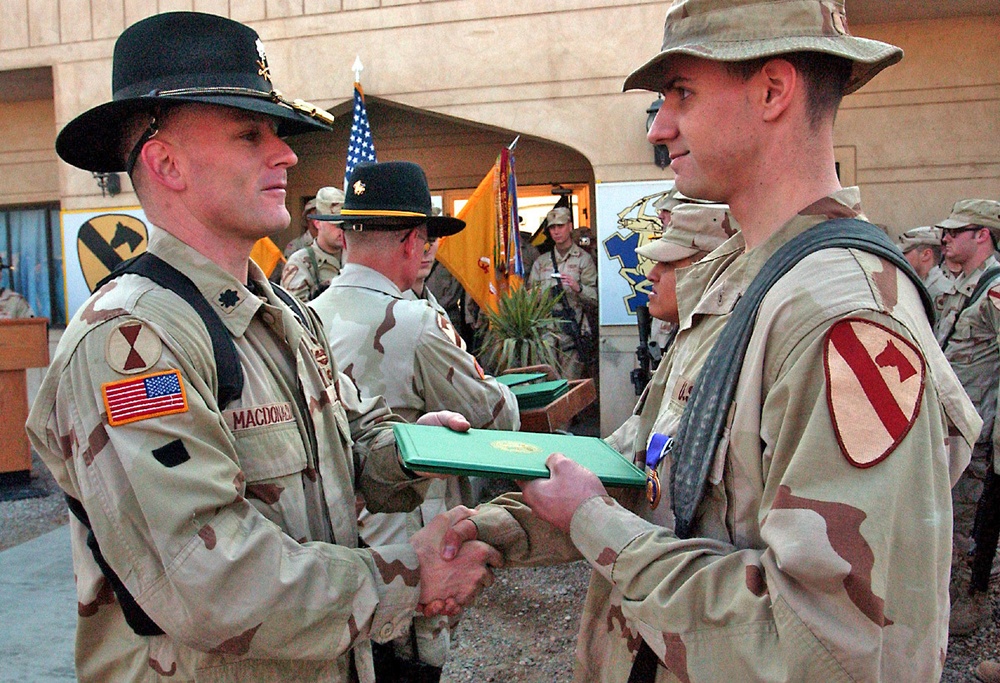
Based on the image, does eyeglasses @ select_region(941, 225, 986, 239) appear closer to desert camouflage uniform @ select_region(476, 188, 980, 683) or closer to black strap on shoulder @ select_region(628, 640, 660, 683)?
desert camouflage uniform @ select_region(476, 188, 980, 683)

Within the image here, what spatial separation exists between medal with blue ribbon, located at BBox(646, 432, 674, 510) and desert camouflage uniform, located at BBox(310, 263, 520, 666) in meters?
1.52

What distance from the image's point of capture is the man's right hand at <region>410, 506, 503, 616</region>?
185cm

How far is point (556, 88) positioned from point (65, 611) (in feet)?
23.0

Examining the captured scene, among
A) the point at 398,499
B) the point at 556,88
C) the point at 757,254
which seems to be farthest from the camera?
the point at 556,88

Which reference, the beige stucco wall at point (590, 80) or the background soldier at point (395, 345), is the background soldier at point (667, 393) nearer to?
the background soldier at point (395, 345)

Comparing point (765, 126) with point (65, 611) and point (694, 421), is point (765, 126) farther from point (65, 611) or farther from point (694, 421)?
point (65, 611)

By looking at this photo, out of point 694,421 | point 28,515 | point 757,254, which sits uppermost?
point 757,254

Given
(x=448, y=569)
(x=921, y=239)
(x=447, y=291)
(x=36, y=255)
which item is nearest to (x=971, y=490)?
(x=921, y=239)

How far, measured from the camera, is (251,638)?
1531mm

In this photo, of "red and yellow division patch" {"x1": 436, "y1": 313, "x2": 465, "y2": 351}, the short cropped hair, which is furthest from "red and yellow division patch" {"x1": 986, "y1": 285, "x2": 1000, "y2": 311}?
the short cropped hair

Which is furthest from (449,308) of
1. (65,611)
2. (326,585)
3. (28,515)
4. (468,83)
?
(326,585)

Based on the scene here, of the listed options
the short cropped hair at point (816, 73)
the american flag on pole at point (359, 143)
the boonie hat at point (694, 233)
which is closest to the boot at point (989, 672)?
the boonie hat at point (694, 233)

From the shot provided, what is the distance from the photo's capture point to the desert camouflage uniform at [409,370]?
10.4ft

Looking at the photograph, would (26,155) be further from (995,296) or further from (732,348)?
(732,348)
